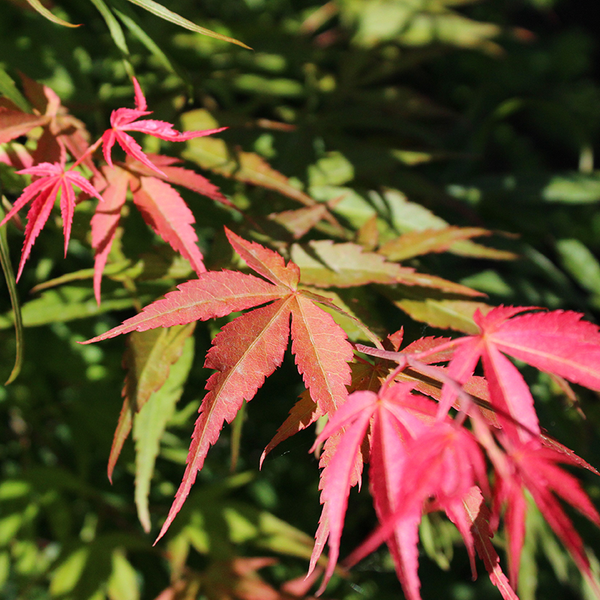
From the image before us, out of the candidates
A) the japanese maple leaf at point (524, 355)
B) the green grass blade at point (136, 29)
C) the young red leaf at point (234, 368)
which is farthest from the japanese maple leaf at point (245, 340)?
the green grass blade at point (136, 29)

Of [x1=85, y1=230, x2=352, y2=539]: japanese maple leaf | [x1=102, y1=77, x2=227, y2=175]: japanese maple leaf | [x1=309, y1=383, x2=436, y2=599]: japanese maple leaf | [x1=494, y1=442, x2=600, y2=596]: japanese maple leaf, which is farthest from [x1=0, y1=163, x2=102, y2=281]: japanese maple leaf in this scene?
[x1=494, y1=442, x2=600, y2=596]: japanese maple leaf

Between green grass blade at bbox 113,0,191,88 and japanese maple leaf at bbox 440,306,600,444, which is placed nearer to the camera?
japanese maple leaf at bbox 440,306,600,444

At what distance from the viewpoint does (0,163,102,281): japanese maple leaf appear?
47 centimetres

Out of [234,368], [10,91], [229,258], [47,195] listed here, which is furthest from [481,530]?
[10,91]

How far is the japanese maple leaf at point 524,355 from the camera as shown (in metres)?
0.36

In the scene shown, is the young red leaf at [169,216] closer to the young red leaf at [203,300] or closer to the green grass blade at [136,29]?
the young red leaf at [203,300]

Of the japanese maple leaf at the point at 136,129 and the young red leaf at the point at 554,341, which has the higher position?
the japanese maple leaf at the point at 136,129

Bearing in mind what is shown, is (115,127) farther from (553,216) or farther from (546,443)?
(553,216)

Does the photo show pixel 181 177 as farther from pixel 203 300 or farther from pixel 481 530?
pixel 481 530

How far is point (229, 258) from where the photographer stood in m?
0.61

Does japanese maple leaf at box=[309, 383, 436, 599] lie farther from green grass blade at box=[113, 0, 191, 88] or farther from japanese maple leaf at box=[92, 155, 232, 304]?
green grass blade at box=[113, 0, 191, 88]

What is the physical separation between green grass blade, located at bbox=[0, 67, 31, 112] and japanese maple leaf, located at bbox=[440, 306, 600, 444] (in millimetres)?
539

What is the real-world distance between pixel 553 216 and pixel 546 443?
3.32ft

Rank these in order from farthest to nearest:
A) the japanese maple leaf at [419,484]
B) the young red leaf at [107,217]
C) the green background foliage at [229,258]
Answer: the green background foliage at [229,258] → the young red leaf at [107,217] → the japanese maple leaf at [419,484]
